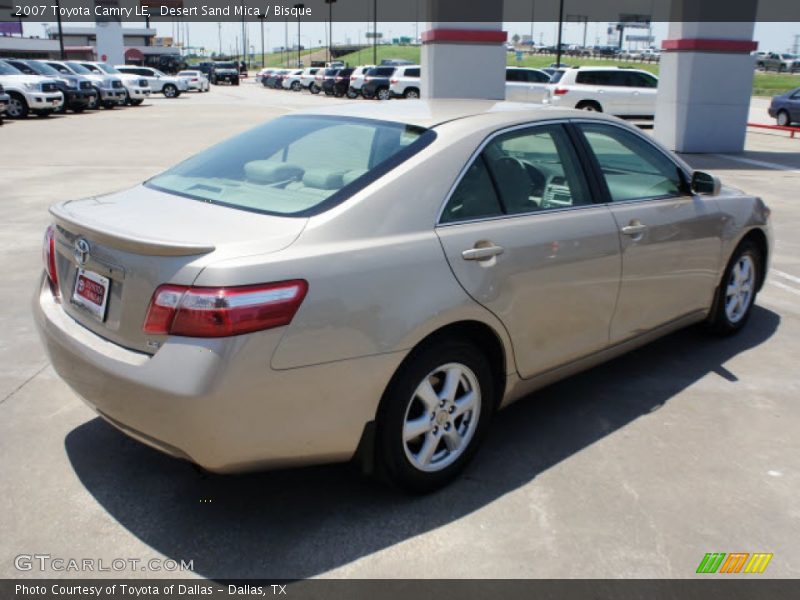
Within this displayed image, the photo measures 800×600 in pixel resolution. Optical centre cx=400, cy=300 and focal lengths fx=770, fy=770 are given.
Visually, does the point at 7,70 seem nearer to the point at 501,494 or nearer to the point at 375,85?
the point at 375,85

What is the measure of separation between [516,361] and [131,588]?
1857mm

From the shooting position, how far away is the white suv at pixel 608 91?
22.6 m

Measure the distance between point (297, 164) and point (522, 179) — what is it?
3.56ft

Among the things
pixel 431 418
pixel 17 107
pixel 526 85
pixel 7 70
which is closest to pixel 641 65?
pixel 526 85

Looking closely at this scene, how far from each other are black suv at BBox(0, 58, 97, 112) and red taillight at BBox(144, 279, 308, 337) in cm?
2711

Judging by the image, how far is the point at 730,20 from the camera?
1647 centimetres

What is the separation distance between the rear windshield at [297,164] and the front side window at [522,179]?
0.96 ft

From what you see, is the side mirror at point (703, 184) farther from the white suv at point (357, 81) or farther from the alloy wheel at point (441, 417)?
the white suv at point (357, 81)

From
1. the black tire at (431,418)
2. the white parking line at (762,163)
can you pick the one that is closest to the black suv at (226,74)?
the white parking line at (762,163)

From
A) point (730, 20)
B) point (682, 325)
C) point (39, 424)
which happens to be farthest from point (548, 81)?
point (39, 424)

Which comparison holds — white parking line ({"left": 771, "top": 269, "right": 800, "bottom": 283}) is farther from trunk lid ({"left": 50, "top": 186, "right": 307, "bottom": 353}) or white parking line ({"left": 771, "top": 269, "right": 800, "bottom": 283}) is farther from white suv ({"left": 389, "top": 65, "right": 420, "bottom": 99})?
white suv ({"left": 389, "top": 65, "right": 420, "bottom": 99})

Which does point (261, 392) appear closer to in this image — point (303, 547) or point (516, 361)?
point (303, 547)

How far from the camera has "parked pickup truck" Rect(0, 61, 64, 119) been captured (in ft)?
81.2

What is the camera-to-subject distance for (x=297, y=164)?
3.60 metres
